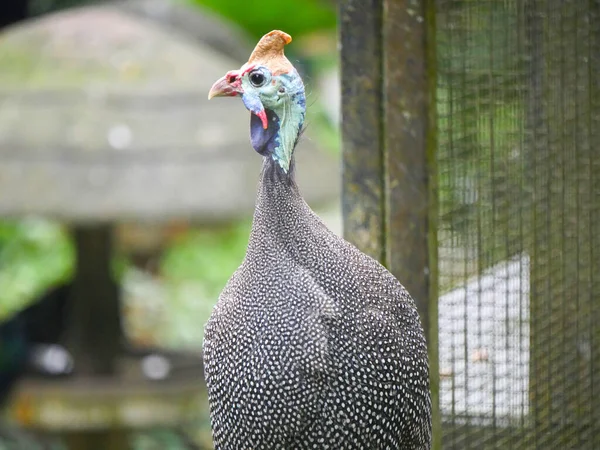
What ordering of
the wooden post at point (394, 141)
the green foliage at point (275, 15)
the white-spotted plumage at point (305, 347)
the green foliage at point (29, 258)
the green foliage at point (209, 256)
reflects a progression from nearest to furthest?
the white-spotted plumage at point (305, 347)
the wooden post at point (394, 141)
the green foliage at point (29, 258)
the green foliage at point (209, 256)
the green foliage at point (275, 15)

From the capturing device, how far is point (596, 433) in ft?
11.0

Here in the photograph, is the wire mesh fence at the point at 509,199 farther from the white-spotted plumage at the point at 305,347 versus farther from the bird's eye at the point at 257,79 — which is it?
the bird's eye at the point at 257,79

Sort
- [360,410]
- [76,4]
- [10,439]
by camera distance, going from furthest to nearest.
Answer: [76,4] → [10,439] → [360,410]

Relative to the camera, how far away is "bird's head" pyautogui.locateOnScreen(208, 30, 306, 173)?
2.59 metres

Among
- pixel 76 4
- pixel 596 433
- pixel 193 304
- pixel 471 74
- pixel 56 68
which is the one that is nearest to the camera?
pixel 471 74

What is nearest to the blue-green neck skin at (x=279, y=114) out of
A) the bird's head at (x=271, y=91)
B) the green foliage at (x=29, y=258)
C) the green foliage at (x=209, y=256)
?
the bird's head at (x=271, y=91)

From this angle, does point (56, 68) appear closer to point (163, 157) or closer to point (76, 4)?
point (163, 157)

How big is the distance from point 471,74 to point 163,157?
213 centimetres

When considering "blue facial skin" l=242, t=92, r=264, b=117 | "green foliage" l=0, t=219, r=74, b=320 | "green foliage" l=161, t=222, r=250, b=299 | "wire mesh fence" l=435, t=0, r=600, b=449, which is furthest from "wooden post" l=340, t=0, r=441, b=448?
"green foliage" l=161, t=222, r=250, b=299

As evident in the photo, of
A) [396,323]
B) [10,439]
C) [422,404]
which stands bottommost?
[10,439]

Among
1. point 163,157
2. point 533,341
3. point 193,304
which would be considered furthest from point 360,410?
point 193,304

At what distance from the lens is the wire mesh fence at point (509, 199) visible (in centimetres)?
309

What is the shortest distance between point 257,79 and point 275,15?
765 centimetres

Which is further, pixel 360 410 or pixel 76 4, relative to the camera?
pixel 76 4
